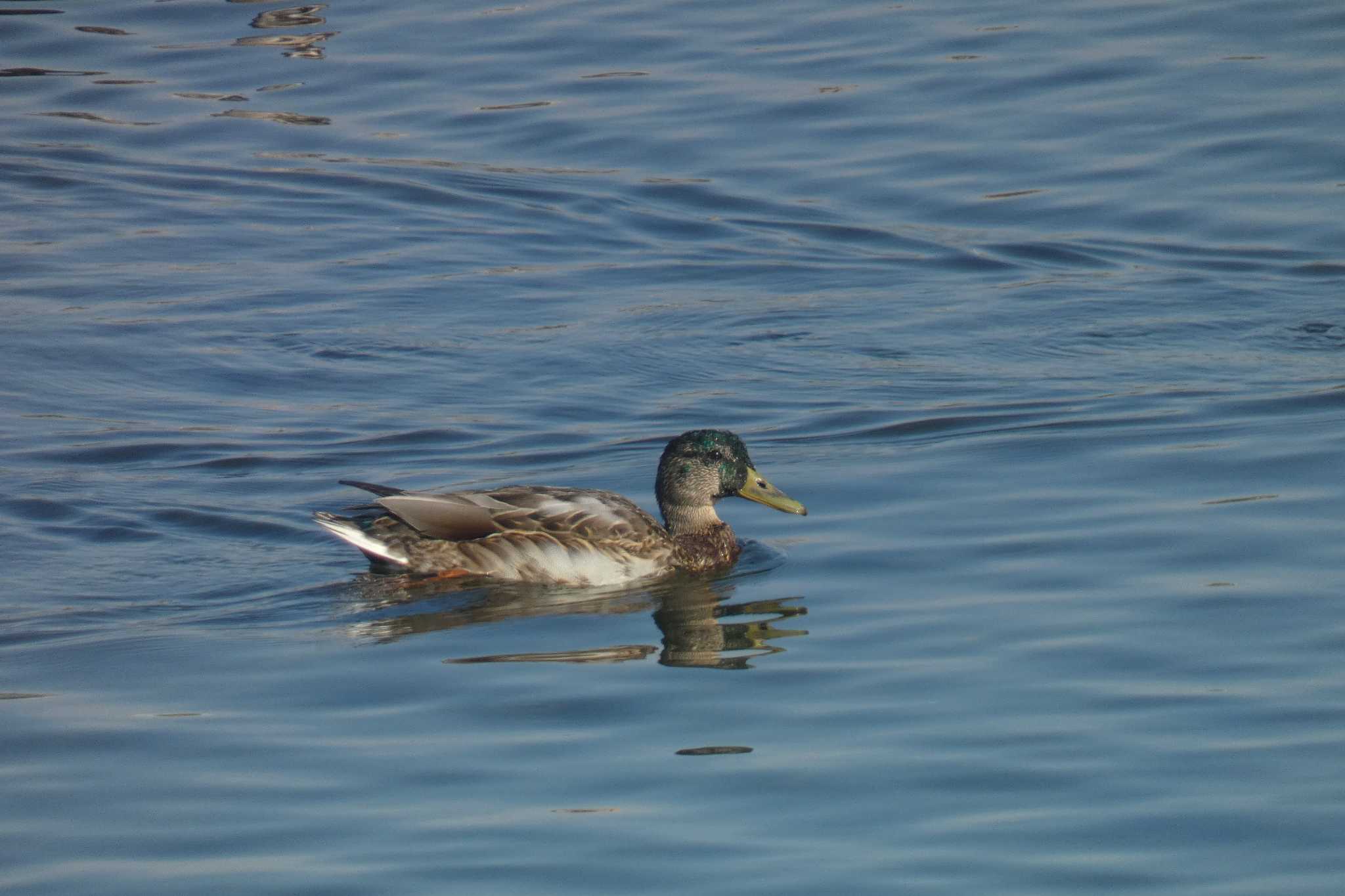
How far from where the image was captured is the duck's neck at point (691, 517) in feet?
32.4

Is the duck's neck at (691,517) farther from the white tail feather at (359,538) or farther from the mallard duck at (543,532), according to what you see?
the white tail feather at (359,538)

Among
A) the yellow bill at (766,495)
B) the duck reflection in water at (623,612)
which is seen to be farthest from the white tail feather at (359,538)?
the yellow bill at (766,495)

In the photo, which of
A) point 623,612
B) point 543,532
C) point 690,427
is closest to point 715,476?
point 543,532

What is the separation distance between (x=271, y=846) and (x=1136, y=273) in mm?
10037

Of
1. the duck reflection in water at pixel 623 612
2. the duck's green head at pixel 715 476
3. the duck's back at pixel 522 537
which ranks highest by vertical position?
the duck's green head at pixel 715 476

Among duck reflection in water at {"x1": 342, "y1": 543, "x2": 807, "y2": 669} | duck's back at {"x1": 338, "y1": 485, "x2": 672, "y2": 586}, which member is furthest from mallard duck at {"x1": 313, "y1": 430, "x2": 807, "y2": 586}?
duck reflection in water at {"x1": 342, "y1": 543, "x2": 807, "y2": 669}

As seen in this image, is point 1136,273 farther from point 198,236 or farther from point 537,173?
point 198,236

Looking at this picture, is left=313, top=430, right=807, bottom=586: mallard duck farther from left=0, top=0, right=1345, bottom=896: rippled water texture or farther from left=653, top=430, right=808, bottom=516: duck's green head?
left=0, top=0, right=1345, bottom=896: rippled water texture

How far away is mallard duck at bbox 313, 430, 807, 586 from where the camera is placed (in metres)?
9.48

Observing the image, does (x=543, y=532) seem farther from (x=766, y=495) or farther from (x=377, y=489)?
(x=766, y=495)

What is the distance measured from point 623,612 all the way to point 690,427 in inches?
112

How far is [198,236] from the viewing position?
16.5 m

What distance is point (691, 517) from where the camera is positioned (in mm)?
9891

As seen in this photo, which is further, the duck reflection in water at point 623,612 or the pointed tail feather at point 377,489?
the pointed tail feather at point 377,489
